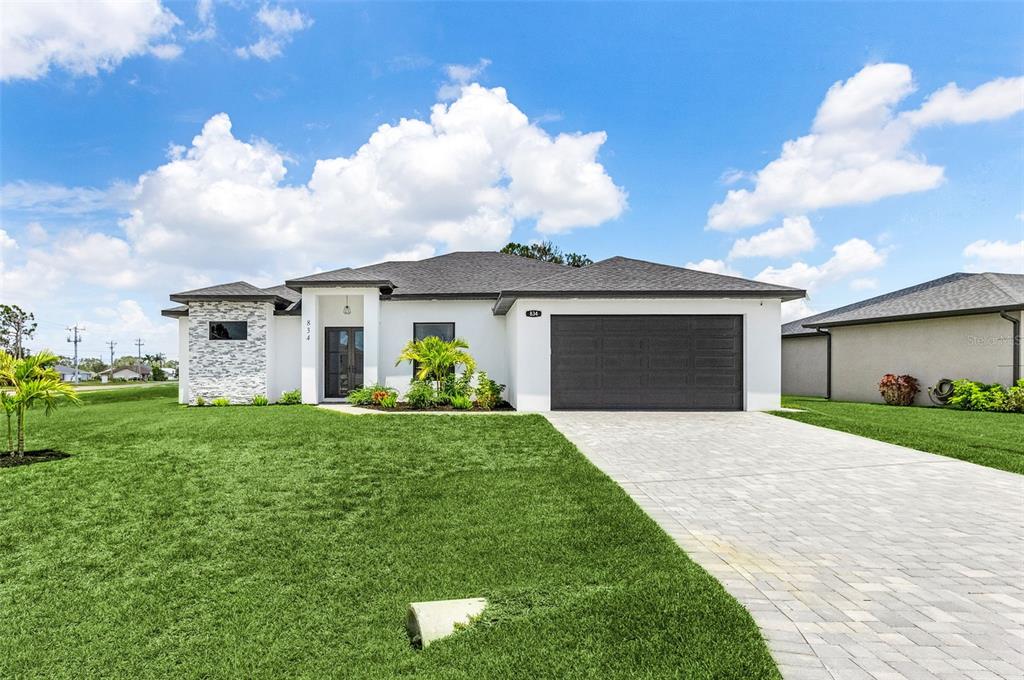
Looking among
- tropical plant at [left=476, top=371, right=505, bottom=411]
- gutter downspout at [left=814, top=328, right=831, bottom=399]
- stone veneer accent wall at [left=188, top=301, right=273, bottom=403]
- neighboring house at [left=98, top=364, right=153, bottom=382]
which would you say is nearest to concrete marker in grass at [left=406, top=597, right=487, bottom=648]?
tropical plant at [left=476, top=371, right=505, bottom=411]

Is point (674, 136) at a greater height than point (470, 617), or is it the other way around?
point (674, 136)

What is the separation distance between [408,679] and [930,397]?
19.2 m

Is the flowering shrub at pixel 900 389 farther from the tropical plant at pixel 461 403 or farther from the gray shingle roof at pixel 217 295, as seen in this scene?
the gray shingle roof at pixel 217 295

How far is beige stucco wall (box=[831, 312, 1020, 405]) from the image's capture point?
46.7ft

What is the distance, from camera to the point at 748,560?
3697mm

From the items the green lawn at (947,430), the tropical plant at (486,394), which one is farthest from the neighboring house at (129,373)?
the green lawn at (947,430)

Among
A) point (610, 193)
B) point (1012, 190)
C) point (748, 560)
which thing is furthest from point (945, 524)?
point (610, 193)

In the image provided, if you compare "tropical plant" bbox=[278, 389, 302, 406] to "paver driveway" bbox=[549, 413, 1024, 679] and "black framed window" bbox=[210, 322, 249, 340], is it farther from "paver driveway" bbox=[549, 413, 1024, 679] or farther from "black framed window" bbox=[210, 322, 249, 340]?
"paver driveway" bbox=[549, 413, 1024, 679]

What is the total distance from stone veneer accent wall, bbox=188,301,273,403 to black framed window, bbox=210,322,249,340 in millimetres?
112

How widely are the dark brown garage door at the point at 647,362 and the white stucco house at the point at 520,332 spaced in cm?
3

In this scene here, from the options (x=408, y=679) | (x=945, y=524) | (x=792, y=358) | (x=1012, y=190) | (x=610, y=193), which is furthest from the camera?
(x=792, y=358)

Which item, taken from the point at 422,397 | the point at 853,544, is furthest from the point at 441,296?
the point at 853,544

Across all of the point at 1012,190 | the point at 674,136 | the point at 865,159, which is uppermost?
the point at 674,136

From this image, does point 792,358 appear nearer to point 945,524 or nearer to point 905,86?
point 905,86
